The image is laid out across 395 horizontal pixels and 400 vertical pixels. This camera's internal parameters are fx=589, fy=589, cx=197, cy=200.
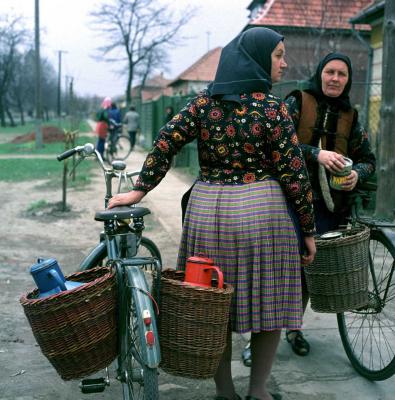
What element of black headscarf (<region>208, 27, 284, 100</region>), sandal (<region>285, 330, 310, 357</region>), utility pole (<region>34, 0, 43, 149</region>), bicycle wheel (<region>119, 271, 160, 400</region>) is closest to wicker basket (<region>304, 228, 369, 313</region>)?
sandal (<region>285, 330, 310, 357</region>)

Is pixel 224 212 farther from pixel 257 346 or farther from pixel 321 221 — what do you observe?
pixel 321 221

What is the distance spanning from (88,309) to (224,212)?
29.1 inches

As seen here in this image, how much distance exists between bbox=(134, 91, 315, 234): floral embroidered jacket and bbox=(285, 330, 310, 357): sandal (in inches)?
51.5

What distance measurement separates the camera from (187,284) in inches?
94.3

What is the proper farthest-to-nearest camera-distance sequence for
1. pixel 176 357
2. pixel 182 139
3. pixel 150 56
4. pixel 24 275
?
pixel 150 56, pixel 24 275, pixel 182 139, pixel 176 357

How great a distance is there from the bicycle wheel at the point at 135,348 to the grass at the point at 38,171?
9187mm

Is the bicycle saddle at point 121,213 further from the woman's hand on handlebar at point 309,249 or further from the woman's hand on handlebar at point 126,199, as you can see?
the woman's hand on handlebar at point 309,249

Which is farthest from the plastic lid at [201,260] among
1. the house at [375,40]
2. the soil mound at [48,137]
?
the soil mound at [48,137]

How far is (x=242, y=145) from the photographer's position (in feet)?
8.58

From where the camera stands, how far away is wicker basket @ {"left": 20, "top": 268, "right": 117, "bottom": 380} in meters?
2.24

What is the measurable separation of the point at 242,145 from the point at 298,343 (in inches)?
68.2

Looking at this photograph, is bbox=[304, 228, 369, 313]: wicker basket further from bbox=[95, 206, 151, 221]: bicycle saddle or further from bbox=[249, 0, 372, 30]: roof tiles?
bbox=[249, 0, 372, 30]: roof tiles

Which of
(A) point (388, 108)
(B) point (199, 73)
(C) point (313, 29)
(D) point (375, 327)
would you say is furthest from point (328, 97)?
(B) point (199, 73)

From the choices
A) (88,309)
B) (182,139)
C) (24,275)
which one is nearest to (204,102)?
(182,139)
